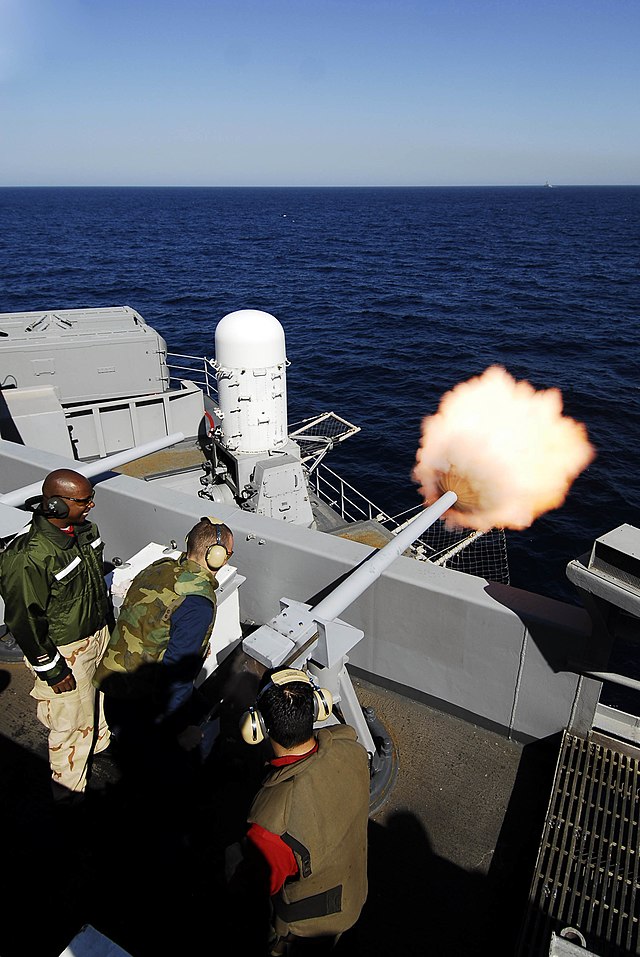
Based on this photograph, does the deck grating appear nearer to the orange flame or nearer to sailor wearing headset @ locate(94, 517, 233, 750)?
sailor wearing headset @ locate(94, 517, 233, 750)

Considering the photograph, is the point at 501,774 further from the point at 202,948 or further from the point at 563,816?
the point at 202,948

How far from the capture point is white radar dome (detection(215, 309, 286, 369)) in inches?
363

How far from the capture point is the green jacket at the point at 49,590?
3.59 m

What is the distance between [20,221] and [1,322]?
421 ft

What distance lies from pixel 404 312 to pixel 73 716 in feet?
149

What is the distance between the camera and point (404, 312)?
46.5 metres

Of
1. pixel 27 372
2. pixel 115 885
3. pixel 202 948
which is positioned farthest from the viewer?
pixel 27 372

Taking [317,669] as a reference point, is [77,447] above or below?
below

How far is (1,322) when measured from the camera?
13.7 m

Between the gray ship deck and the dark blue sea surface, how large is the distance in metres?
13.1

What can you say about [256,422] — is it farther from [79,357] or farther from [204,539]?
[204,539]

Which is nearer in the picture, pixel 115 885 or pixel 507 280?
pixel 115 885

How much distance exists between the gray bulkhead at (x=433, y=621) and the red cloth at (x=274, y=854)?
2.39 m

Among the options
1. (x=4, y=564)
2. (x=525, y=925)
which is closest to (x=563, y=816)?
(x=525, y=925)
